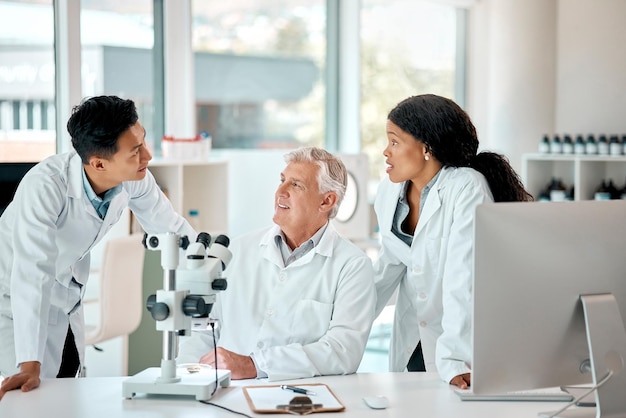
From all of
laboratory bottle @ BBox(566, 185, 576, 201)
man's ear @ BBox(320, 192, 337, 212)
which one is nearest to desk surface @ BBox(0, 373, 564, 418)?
man's ear @ BBox(320, 192, 337, 212)

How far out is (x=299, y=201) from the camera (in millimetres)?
2486

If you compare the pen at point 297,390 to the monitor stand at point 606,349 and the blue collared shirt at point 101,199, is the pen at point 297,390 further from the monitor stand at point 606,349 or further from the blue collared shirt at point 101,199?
the blue collared shirt at point 101,199

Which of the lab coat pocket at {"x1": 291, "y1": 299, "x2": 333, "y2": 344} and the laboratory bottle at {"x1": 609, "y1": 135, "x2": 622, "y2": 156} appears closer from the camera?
the lab coat pocket at {"x1": 291, "y1": 299, "x2": 333, "y2": 344}

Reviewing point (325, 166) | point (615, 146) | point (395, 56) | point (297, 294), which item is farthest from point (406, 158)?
point (395, 56)

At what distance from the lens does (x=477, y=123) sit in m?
6.96

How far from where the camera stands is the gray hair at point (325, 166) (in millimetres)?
2508

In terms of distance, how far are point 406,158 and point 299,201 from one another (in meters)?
0.33

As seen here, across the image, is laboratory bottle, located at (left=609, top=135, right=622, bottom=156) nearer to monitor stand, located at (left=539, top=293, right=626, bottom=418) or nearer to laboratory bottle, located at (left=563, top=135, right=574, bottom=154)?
laboratory bottle, located at (left=563, top=135, right=574, bottom=154)

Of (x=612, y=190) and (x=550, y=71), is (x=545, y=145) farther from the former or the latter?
(x=550, y=71)

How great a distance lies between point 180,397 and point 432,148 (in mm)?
1025

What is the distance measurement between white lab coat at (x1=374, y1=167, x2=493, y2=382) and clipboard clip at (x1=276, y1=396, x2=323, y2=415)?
41 centimetres

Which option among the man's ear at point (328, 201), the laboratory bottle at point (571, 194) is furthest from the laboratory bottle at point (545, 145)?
the man's ear at point (328, 201)

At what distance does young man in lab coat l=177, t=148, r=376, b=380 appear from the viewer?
2.22m

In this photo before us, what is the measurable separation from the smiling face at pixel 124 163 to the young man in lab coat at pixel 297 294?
38 cm
